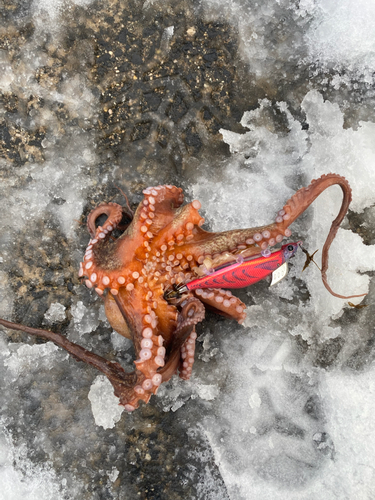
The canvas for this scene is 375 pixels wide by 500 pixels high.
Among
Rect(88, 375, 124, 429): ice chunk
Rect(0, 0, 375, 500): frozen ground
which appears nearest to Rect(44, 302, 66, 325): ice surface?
Rect(0, 0, 375, 500): frozen ground

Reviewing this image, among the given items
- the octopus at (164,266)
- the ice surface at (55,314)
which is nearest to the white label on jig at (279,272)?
the octopus at (164,266)

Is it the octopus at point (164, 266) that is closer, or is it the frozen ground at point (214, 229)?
the octopus at point (164, 266)

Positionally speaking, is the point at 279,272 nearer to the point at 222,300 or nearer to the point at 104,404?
the point at 222,300

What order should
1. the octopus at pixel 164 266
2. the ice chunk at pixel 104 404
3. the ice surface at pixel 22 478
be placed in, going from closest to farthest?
the octopus at pixel 164 266 → the ice surface at pixel 22 478 → the ice chunk at pixel 104 404

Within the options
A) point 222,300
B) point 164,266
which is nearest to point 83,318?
point 164,266

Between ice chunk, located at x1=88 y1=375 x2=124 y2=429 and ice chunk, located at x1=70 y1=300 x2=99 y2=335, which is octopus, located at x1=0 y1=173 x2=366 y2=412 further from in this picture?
ice chunk, located at x1=88 y1=375 x2=124 y2=429

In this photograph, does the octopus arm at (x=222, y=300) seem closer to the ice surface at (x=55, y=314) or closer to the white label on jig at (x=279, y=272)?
the white label on jig at (x=279, y=272)

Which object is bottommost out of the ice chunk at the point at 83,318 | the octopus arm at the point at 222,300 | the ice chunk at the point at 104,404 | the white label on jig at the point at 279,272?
the ice chunk at the point at 104,404
